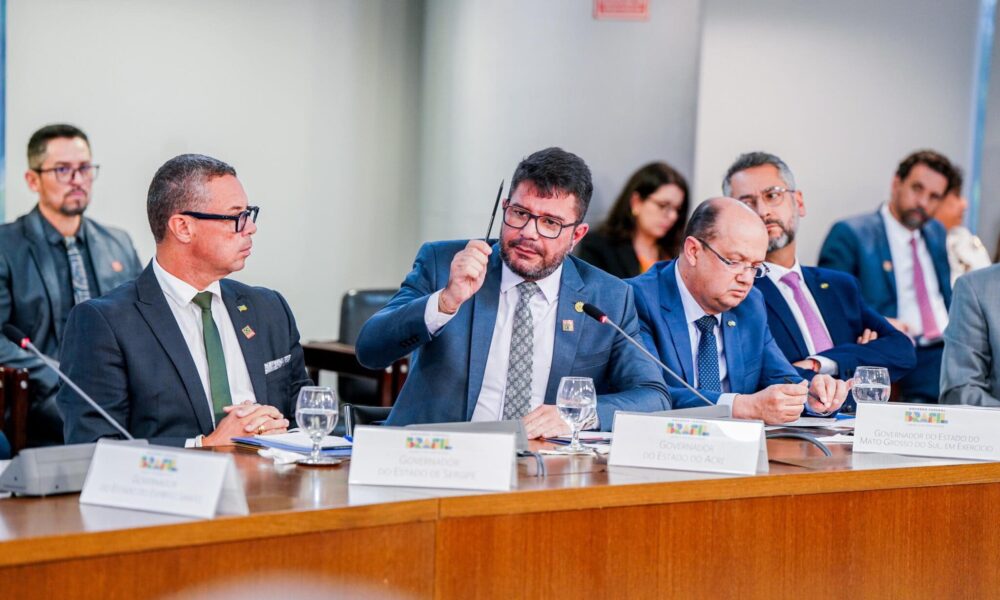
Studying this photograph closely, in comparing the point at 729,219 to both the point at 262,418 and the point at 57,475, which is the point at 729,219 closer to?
the point at 262,418

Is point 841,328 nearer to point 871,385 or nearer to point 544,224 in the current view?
point 871,385

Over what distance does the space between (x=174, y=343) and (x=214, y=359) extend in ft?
0.37

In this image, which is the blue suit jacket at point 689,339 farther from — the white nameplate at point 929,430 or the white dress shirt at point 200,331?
the white dress shirt at point 200,331

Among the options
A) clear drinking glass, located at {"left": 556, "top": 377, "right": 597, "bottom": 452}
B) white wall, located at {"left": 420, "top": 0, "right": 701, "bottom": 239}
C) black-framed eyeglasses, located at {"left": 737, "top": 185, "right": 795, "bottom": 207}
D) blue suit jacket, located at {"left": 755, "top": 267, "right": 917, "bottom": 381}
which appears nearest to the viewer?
clear drinking glass, located at {"left": 556, "top": 377, "right": 597, "bottom": 452}

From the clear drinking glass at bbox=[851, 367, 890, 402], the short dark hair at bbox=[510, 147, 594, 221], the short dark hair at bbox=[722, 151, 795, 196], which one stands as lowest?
the clear drinking glass at bbox=[851, 367, 890, 402]

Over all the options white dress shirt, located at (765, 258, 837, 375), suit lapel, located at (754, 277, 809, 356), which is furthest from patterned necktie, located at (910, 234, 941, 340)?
suit lapel, located at (754, 277, 809, 356)

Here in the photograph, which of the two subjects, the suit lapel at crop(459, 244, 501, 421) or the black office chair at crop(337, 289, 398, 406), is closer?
the suit lapel at crop(459, 244, 501, 421)

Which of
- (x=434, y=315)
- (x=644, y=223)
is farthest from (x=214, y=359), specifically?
(x=644, y=223)

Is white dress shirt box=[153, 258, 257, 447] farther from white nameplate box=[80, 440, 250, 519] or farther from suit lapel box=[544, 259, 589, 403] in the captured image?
white nameplate box=[80, 440, 250, 519]

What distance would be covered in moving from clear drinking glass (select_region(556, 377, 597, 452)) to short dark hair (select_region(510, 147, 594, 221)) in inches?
24.0

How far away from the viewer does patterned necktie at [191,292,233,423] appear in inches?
104

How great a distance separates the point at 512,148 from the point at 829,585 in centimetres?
349

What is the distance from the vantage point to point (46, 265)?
14.7 feet

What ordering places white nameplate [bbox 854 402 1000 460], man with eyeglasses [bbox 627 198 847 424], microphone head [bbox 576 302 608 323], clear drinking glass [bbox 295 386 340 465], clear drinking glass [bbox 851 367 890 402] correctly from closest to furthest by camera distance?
clear drinking glass [bbox 295 386 340 465] → white nameplate [bbox 854 402 1000 460] → microphone head [bbox 576 302 608 323] → clear drinking glass [bbox 851 367 890 402] → man with eyeglasses [bbox 627 198 847 424]
